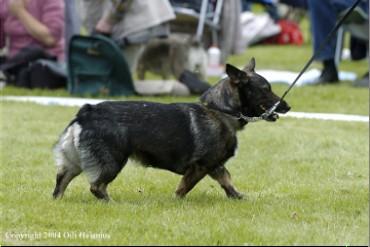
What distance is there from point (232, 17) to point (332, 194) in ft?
27.2

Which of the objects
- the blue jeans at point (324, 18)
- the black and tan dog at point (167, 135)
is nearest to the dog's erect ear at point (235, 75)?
the black and tan dog at point (167, 135)

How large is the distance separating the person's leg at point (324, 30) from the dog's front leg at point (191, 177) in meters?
6.77

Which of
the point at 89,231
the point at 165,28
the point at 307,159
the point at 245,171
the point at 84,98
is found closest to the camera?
the point at 89,231

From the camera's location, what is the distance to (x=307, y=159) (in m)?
7.05

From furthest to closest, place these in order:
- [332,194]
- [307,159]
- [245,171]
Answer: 1. [307,159]
2. [245,171]
3. [332,194]

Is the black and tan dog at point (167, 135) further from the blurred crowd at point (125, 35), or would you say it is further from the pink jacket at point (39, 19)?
the pink jacket at point (39, 19)

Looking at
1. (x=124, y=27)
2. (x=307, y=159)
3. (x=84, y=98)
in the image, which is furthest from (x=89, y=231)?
(x=124, y=27)

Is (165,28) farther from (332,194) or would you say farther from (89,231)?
(89,231)

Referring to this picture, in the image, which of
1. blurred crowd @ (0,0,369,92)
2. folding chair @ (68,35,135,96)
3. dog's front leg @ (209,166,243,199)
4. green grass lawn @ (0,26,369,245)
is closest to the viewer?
green grass lawn @ (0,26,369,245)

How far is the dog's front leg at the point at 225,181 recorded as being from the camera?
555 centimetres

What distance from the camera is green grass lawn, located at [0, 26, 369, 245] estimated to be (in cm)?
436

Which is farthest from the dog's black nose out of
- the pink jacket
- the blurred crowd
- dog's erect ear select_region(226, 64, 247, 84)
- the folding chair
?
the pink jacket

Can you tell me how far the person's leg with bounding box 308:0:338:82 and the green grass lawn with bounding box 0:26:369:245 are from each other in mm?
3200

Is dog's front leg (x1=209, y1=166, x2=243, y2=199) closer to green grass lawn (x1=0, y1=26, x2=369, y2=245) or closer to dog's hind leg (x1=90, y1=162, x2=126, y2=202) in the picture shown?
green grass lawn (x1=0, y1=26, x2=369, y2=245)
